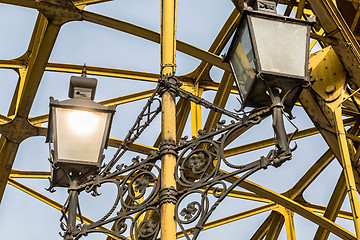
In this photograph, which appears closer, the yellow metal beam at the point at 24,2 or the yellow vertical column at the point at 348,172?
the yellow vertical column at the point at 348,172

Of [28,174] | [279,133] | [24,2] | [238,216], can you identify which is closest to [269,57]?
[279,133]

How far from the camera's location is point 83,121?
7.08 meters

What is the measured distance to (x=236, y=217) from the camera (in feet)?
52.4

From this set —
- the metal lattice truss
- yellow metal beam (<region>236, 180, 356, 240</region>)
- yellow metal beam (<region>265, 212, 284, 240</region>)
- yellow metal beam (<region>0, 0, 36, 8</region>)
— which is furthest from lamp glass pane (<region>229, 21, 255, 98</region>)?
yellow metal beam (<region>265, 212, 284, 240</region>)

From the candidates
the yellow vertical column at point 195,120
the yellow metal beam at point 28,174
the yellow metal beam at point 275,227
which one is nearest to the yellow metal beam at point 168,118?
A: the yellow vertical column at point 195,120

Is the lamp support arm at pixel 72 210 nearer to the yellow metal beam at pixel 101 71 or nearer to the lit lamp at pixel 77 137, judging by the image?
the lit lamp at pixel 77 137

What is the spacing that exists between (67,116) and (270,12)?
1744 millimetres

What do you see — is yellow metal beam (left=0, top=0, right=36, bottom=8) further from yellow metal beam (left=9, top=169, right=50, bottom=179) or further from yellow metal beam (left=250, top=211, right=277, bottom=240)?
yellow metal beam (left=250, top=211, right=277, bottom=240)

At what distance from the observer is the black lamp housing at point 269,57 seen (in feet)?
20.3

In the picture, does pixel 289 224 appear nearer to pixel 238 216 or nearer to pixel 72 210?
pixel 238 216

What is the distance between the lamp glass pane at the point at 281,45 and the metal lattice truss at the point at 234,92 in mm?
3473

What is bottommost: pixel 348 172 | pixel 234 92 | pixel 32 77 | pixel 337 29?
pixel 348 172

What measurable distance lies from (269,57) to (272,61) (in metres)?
0.04

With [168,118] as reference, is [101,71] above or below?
above
